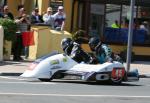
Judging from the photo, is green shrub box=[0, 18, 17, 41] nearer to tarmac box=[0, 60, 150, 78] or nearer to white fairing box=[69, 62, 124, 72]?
tarmac box=[0, 60, 150, 78]

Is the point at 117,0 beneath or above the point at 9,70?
above

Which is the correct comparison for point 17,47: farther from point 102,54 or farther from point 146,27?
point 102,54

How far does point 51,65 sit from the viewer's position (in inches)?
698

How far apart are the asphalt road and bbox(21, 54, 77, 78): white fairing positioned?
0.26 m

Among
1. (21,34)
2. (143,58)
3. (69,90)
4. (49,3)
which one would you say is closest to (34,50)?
(21,34)

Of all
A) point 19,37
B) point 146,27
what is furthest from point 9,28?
point 146,27

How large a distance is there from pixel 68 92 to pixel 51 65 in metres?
2.85

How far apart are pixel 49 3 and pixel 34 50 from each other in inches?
152

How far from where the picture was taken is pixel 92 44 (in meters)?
18.5

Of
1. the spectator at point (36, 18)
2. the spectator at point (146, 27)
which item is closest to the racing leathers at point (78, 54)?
the spectator at point (36, 18)

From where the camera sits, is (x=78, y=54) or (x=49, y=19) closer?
(x=78, y=54)

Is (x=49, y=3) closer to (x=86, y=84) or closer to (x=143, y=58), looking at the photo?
(x=143, y=58)

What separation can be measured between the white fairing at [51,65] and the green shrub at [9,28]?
7117 mm

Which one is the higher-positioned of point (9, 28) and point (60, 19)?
point (60, 19)
